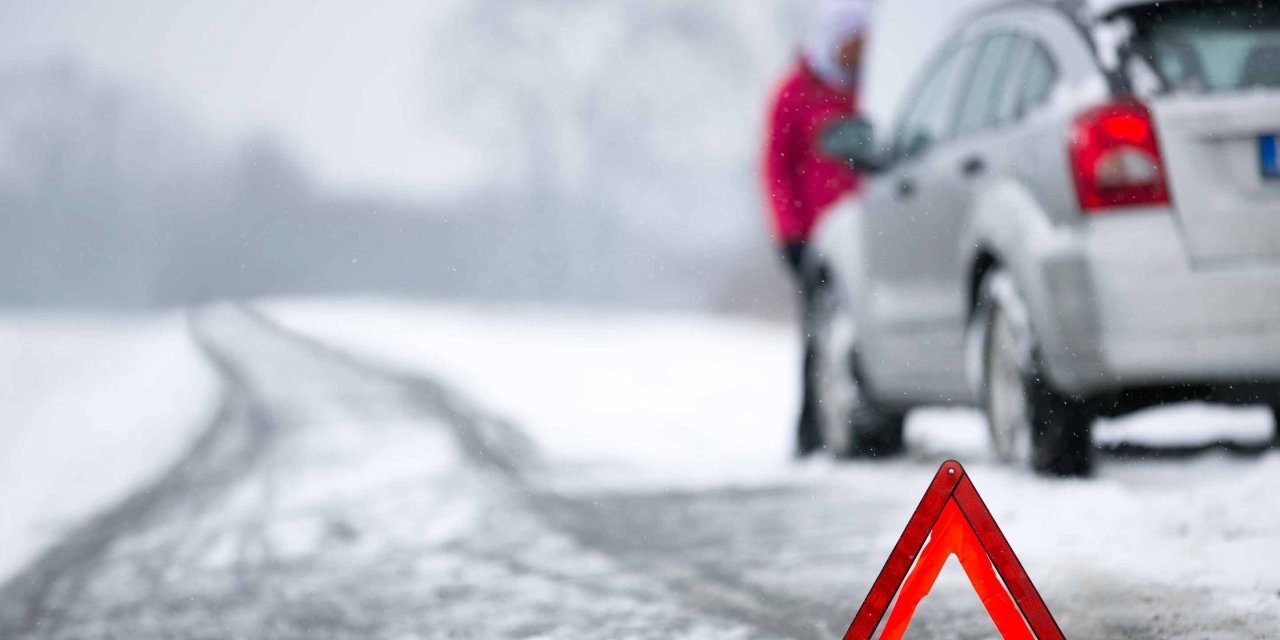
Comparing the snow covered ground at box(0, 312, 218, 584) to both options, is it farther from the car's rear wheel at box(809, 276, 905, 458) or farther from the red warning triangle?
the red warning triangle

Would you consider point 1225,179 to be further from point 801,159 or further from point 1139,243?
point 801,159

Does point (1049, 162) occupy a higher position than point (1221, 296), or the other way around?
point (1049, 162)

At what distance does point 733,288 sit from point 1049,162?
23419mm

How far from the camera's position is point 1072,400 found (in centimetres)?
582

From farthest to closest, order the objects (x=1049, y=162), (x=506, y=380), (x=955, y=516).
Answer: (x=506, y=380) → (x=1049, y=162) → (x=955, y=516)

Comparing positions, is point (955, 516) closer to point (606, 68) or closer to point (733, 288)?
point (733, 288)

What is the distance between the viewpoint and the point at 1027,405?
593 centimetres

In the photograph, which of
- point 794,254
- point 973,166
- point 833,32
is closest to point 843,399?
point 794,254

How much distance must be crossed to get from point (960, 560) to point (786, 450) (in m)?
7.16

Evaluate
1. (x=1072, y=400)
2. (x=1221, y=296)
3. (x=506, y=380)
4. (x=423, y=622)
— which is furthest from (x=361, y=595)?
(x=506, y=380)

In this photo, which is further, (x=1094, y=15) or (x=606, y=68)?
(x=606, y=68)

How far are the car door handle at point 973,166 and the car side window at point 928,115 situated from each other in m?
0.49

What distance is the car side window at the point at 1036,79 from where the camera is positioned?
600cm

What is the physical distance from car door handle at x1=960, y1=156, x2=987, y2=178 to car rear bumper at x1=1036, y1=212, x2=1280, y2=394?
790 millimetres
